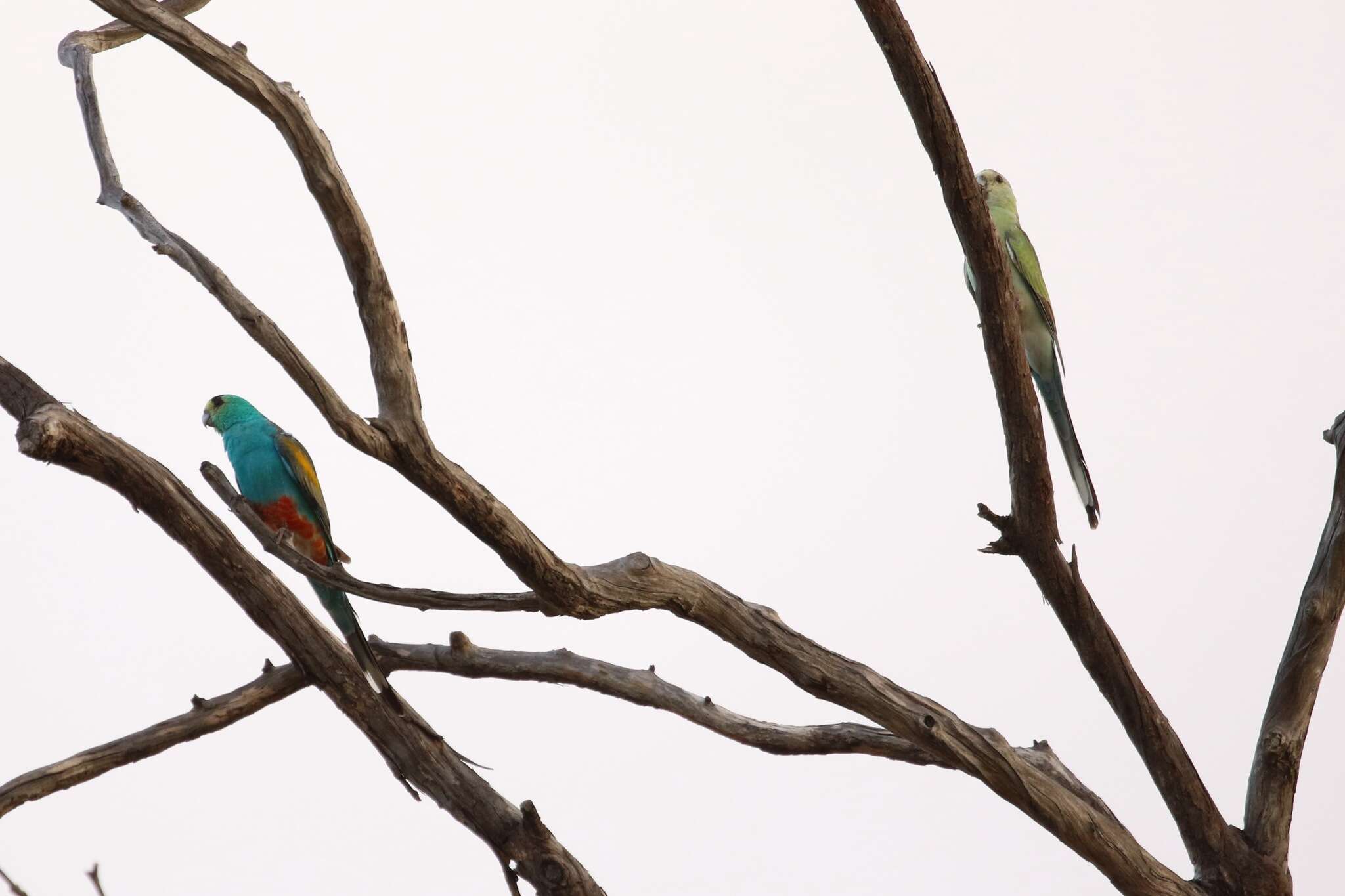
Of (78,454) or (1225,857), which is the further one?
(1225,857)

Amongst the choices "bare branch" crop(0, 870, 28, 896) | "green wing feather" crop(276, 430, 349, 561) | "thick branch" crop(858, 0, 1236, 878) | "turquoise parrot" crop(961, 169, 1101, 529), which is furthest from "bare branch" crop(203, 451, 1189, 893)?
"green wing feather" crop(276, 430, 349, 561)

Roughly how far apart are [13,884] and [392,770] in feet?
3.65

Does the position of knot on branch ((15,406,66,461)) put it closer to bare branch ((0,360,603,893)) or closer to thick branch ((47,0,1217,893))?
bare branch ((0,360,603,893))

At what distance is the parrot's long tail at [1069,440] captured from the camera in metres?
4.15

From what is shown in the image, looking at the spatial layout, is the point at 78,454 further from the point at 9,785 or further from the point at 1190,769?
the point at 1190,769

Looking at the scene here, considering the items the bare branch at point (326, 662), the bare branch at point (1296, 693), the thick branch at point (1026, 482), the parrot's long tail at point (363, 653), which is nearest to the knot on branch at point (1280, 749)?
the bare branch at point (1296, 693)

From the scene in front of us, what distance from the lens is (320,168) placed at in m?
2.68

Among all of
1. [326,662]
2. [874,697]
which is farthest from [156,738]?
[874,697]

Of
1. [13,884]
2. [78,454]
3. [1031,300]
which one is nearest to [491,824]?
[13,884]

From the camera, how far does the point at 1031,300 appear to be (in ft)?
15.2

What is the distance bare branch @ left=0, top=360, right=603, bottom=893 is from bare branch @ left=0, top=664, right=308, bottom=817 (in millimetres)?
152

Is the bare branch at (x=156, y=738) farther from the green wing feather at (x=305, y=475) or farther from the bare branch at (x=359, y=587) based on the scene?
the green wing feather at (x=305, y=475)

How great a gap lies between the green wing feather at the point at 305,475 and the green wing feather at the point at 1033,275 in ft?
9.89

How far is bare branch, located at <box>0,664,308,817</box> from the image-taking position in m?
3.09
